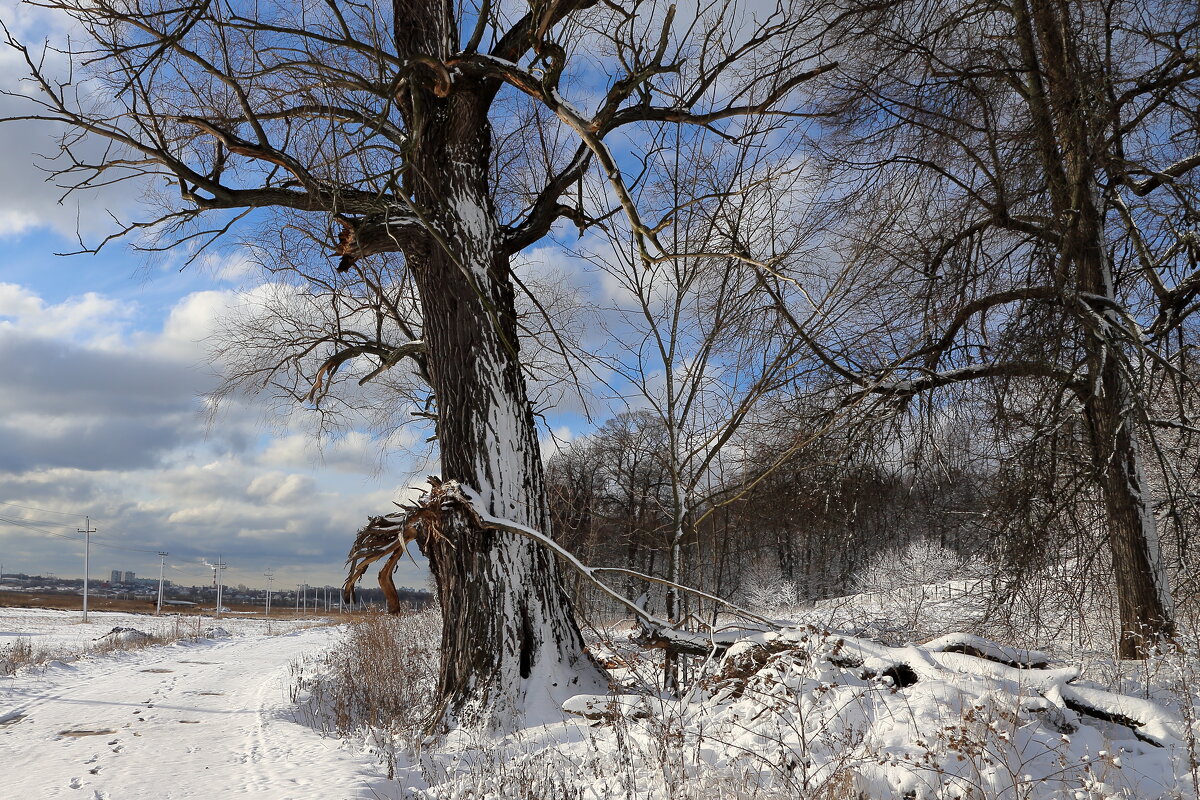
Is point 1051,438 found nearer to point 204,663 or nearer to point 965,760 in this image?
point 965,760

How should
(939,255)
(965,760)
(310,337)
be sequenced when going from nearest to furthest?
(965,760) → (939,255) → (310,337)

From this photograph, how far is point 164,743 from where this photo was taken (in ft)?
18.4

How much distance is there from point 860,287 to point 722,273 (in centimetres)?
132

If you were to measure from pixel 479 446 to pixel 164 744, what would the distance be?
3.24 metres

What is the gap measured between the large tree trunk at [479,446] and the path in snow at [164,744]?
43.5 inches

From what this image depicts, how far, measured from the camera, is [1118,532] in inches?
257

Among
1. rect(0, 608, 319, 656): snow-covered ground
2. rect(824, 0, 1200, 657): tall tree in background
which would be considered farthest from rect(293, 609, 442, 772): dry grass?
rect(0, 608, 319, 656): snow-covered ground

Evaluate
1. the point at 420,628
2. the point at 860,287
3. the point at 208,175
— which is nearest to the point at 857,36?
the point at 860,287

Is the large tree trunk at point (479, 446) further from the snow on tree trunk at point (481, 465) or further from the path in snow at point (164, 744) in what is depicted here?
the path in snow at point (164, 744)

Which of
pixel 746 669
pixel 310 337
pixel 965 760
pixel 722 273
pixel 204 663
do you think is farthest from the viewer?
pixel 204 663

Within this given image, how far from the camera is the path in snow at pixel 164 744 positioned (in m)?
4.21

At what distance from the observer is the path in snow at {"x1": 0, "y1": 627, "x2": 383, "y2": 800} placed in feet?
13.8

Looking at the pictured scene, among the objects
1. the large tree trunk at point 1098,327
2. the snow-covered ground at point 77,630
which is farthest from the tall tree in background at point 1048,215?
the snow-covered ground at point 77,630

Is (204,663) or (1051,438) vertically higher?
(1051,438)
